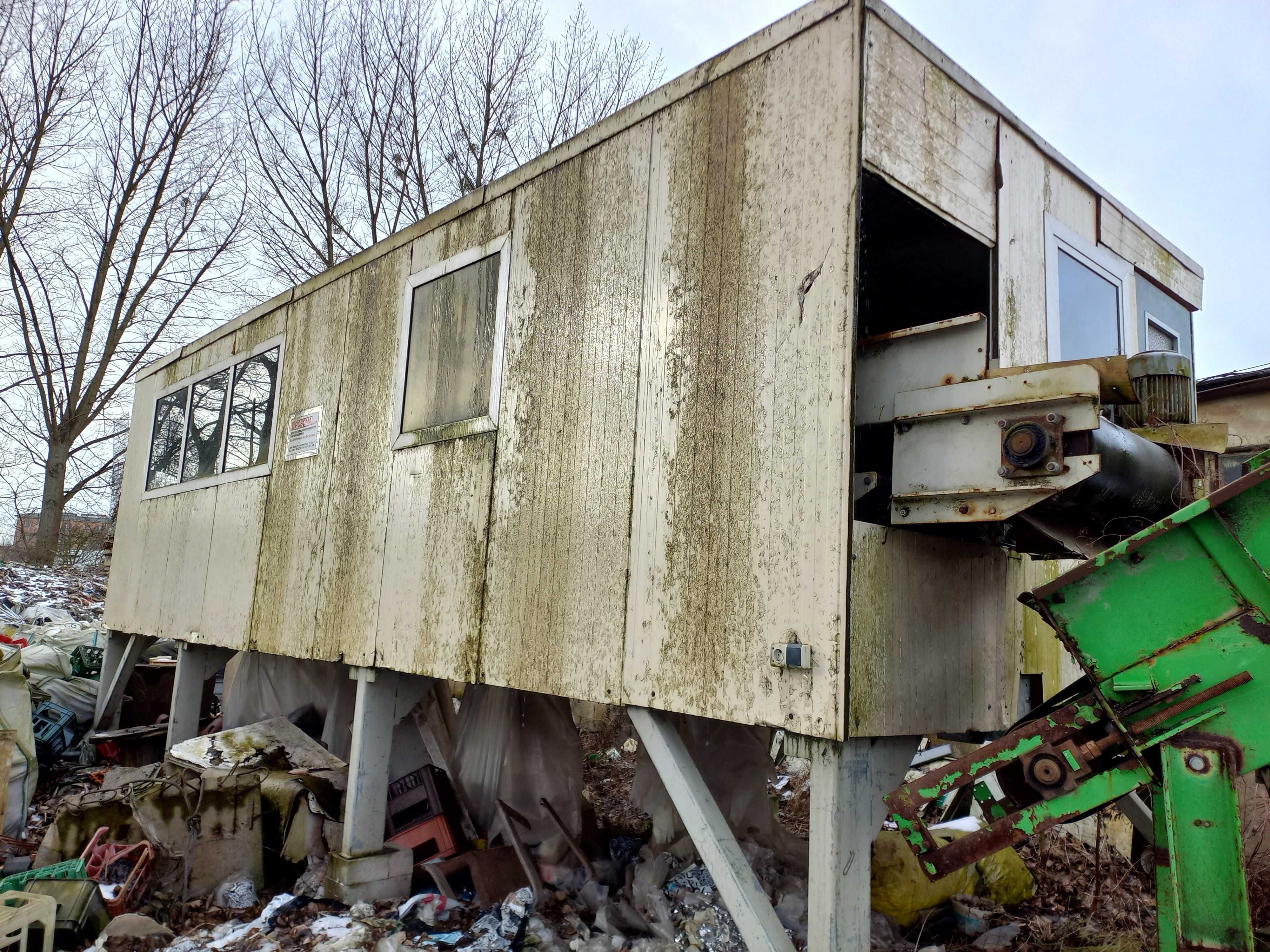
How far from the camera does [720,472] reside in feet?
10.8

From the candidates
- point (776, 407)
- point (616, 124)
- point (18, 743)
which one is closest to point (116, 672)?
point (18, 743)

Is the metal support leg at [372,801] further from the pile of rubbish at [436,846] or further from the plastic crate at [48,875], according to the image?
the plastic crate at [48,875]

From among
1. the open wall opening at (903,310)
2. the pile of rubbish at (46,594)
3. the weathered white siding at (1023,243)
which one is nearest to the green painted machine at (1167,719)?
the open wall opening at (903,310)

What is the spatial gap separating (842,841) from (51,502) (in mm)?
19068

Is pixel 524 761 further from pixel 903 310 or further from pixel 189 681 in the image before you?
pixel 189 681

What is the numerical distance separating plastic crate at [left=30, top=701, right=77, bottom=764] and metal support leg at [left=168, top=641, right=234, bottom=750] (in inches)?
56.7

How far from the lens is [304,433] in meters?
6.23

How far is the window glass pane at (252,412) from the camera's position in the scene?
6.78 m

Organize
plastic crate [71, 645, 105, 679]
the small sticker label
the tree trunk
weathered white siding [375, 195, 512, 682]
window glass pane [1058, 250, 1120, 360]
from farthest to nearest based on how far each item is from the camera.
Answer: the tree trunk, plastic crate [71, 645, 105, 679], the small sticker label, weathered white siding [375, 195, 512, 682], window glass pane [1058, 250, 1120, 360]

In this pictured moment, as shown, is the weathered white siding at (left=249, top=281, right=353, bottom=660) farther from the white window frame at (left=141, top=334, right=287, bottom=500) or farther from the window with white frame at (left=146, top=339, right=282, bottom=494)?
the window with white frame at (left=146, top=339, right=282, bottom=494)

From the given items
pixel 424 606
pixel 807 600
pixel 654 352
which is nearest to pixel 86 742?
pixel 424 606

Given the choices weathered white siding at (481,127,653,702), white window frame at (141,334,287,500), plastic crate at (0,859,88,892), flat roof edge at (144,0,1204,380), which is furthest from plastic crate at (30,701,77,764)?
weathered white siding at (481,127,653,702)

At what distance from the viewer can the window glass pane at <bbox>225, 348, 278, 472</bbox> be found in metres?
6.78

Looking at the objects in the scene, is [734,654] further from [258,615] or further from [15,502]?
[15,502]
